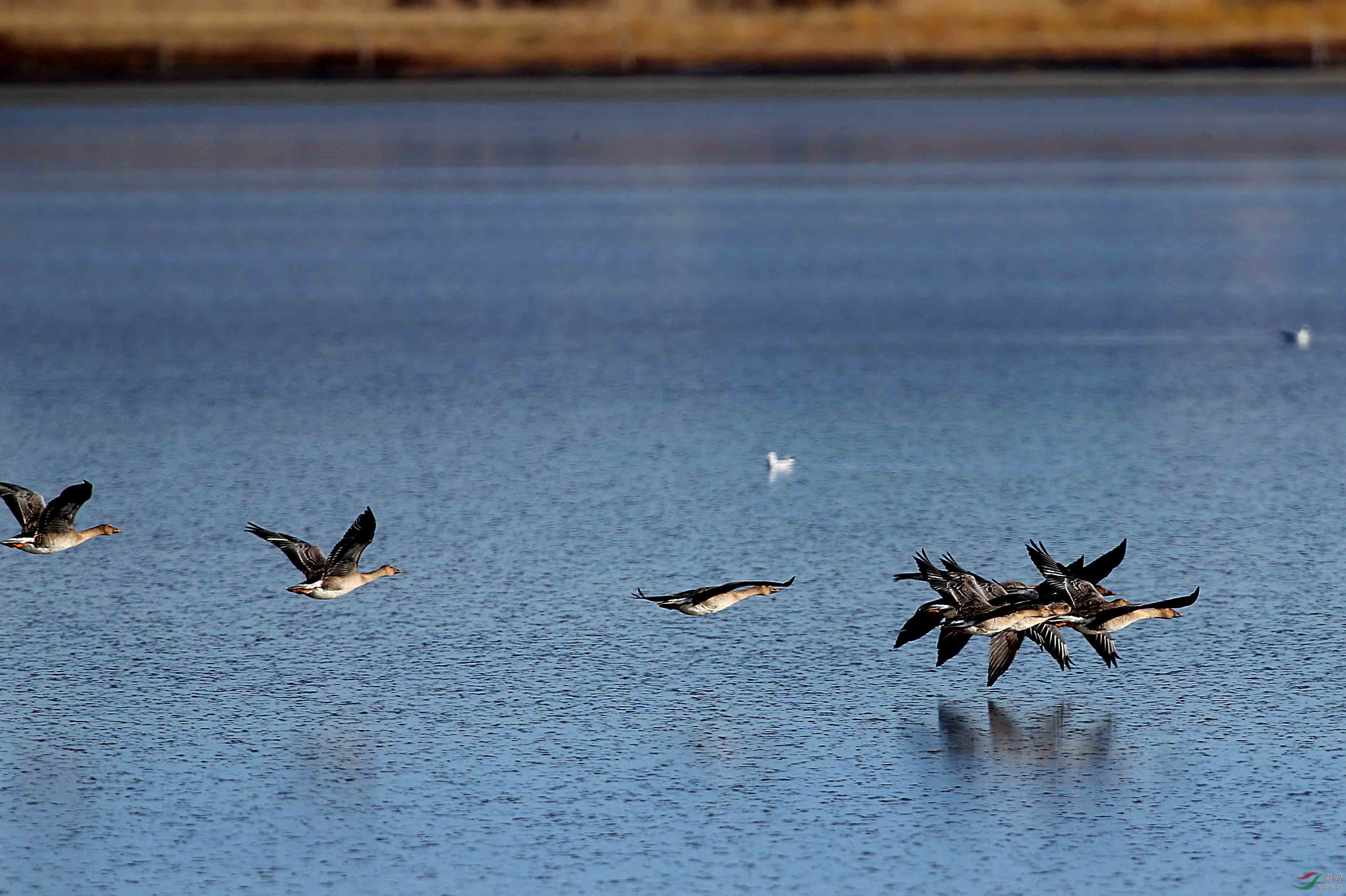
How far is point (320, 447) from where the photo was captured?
1313 cm

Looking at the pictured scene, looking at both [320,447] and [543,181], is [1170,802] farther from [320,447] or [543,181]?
[543,181]

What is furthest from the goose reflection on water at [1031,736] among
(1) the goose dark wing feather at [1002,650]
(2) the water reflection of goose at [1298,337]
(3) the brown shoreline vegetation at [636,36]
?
(3) the brown shoreline vegetation at [636,36]

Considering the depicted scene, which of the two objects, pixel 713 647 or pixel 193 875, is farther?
pixel 713 647

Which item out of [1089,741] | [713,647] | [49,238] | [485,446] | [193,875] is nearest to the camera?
[193,875]

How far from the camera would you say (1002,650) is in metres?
8.21

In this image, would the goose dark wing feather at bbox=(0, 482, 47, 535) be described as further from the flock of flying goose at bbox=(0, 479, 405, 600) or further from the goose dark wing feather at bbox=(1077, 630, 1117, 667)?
the goose dark wing feather at bbox=(1077, 630, 1117, 667)

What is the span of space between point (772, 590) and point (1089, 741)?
7.16 feet

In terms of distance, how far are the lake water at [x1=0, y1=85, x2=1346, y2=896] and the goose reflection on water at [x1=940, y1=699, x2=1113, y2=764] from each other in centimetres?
2

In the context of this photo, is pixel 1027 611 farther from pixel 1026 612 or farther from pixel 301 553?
pixel 301 553

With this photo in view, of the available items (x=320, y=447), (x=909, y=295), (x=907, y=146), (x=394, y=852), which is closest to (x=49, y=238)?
(x=909, y=295)

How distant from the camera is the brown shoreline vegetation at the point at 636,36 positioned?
201 feet

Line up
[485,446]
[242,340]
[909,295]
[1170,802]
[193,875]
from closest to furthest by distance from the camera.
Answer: [193,875], [1170,802], [485,446], [242,340], [909,295]
